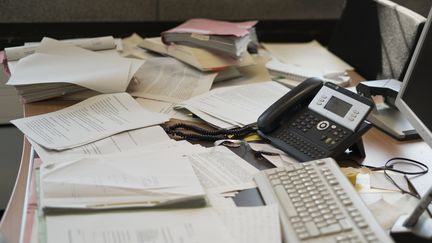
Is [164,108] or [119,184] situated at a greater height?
[164,108]

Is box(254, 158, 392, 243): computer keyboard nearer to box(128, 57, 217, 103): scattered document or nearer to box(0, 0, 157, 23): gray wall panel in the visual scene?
box(128, 57, 217, 103): scattered document

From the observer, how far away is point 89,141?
102cm

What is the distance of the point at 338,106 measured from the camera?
105 cm

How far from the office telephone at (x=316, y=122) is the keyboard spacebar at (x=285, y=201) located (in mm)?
153

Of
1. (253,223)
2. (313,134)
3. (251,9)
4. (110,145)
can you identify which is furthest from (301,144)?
(251,9)

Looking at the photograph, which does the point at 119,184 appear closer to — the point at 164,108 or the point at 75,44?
the point at 164,108

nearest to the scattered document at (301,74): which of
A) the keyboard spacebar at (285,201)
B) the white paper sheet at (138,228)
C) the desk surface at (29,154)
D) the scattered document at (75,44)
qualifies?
the desk surface at (29,154)

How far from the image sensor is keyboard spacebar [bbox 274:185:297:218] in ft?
2.64

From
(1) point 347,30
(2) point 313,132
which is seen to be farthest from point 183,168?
(1) point 347,30

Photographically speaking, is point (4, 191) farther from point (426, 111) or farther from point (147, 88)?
point (426, 111)

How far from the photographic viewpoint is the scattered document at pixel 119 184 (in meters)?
0.79

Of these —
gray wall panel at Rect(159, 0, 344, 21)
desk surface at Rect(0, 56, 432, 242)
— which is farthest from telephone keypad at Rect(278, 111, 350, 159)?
gray wall panel at Rect(159, 0, 344, 21)

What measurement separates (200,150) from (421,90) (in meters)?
0.46

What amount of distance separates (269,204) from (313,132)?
0.86 ft
